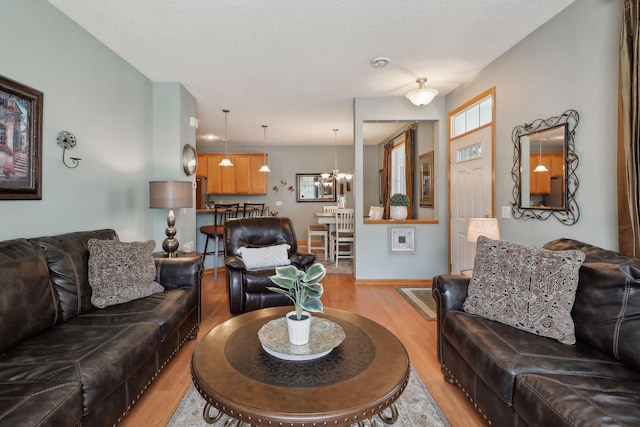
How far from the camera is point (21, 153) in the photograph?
2.05 m

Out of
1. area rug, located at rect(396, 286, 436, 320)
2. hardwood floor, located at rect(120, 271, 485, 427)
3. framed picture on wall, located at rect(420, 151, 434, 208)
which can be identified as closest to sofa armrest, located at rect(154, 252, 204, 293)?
hardwood floor, located at rect(120, 271, 485, 427)

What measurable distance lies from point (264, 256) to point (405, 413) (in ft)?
6.65

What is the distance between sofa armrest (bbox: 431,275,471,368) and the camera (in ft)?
6.63

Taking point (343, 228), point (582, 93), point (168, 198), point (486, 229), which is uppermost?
point (582, 93)

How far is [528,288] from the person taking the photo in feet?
5.61

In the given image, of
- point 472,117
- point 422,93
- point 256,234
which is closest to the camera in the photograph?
point 422,93

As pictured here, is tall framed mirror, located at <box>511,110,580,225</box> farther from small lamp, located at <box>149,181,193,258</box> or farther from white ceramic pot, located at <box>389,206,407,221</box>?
small lamp, located at <box>149,181,193,258</box>

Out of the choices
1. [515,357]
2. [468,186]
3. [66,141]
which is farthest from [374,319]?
[66,141]

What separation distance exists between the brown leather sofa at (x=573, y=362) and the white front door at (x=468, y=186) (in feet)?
5.38

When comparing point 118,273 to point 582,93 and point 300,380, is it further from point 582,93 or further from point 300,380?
point 582,93

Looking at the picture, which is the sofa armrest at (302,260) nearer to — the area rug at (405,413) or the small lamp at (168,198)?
the small lamp at (168,198)

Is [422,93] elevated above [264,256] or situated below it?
above

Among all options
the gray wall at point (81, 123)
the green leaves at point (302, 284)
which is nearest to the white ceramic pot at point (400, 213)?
the green leaves at point (302, 284)

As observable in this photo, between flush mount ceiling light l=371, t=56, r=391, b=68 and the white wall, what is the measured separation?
3.86 ft
